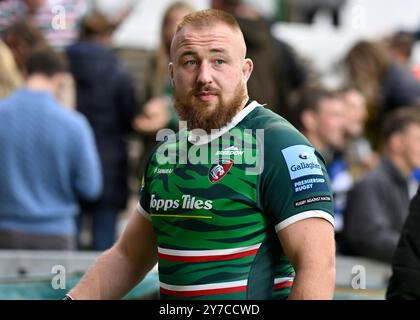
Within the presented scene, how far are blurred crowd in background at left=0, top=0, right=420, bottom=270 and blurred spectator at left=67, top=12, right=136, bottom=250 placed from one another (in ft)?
0.03

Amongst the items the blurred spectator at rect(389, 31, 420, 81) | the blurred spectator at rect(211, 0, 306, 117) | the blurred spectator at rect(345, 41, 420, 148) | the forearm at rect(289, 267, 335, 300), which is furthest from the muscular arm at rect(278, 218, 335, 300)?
the blurred spectator at rect(389, 31, 420, 81)

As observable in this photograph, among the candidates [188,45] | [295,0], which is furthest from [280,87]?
[295,0]

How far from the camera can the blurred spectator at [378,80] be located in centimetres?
972

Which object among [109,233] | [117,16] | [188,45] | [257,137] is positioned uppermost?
[117,16]

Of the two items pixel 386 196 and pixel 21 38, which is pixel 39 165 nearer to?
pixel 21 38

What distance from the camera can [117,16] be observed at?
10.5 metres

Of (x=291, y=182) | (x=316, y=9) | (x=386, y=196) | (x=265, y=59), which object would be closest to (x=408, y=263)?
(x=291, y=182)

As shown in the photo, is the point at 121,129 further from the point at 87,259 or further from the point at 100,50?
the point at 87,259

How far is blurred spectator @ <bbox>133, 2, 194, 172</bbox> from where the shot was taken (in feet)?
27.7

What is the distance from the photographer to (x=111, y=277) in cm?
461

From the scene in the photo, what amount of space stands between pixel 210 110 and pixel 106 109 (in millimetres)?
4959

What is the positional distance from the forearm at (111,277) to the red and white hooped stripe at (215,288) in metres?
0.39

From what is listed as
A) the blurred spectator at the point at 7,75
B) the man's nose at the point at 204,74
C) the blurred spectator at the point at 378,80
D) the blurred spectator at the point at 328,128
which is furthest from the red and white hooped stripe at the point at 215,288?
the blurred spectator at the point at 378,80

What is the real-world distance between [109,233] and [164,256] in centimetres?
479
